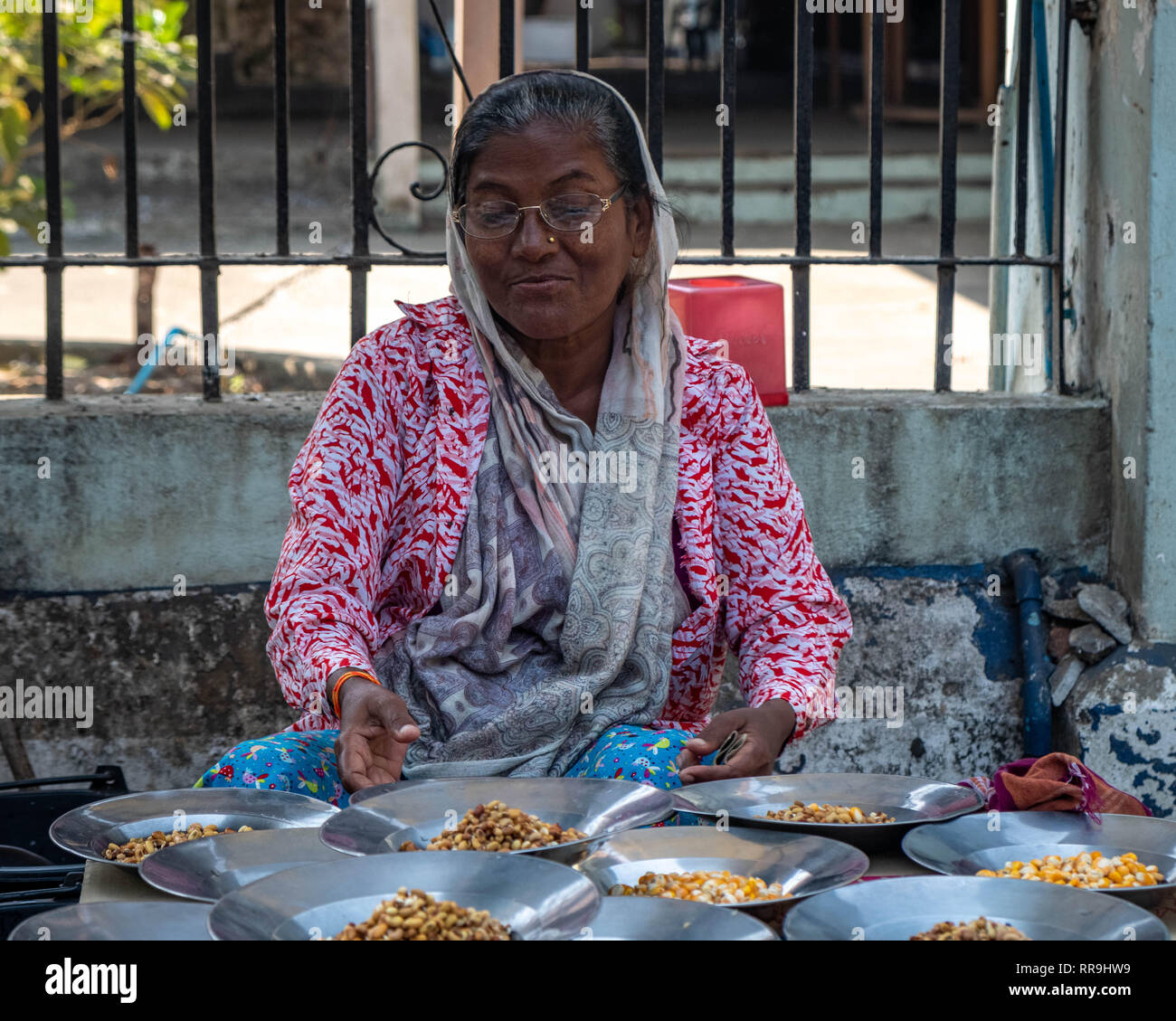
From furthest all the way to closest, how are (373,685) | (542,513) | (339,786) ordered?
(542,513), (339,786), (373,685)

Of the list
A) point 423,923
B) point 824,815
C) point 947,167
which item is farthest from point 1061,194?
point 423,923

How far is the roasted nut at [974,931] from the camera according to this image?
136 centimetres

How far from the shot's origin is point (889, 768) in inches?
131

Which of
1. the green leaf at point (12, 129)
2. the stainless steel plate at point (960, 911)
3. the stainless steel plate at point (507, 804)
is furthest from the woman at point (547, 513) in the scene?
the green leaf at point (12, 129)

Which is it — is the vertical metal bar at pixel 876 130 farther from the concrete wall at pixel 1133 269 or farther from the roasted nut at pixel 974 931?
the roasted nut at pixel 974 931

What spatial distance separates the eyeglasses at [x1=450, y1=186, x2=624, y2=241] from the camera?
220 centimetres

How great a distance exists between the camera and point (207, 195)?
3.17 metres

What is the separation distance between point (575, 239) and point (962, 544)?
4.75ft

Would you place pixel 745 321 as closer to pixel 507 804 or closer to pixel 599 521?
pixel 599 521

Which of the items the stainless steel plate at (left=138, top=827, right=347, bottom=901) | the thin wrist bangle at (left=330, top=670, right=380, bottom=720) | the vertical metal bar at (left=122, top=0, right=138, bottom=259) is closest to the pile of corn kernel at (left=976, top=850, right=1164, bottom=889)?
the stainless steel plate at (left=138, top=827, right=347, bottom=901)

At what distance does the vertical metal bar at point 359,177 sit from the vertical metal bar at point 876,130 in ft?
3.60

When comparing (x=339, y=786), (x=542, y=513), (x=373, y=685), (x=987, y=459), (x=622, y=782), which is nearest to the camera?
(x=622, y=782)
